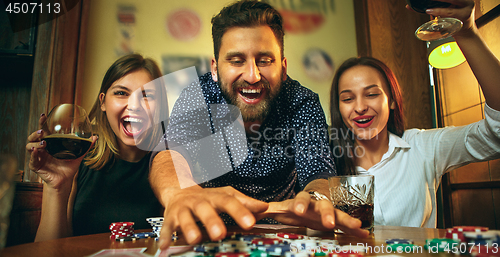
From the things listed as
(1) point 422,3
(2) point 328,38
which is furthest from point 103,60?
(1) point 422,3

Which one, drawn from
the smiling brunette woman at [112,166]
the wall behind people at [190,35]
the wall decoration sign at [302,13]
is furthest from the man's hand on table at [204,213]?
the wall decoration sign at [302,13]

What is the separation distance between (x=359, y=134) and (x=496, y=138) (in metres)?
0.65

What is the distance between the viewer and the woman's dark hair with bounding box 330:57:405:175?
1.77 meters

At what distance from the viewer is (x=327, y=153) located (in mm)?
1553

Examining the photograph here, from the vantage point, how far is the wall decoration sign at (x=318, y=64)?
308 centimetres

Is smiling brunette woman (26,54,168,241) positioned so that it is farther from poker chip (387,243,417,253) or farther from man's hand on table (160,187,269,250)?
poker chip (387,243,417,253)

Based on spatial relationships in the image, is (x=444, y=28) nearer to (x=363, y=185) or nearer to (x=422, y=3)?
(x=422, y=3)

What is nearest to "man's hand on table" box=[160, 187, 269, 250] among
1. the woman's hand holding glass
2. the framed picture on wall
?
the woman's hand holding glass

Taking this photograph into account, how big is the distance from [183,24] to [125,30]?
1.89 feet

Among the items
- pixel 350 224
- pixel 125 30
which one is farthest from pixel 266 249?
pixel 125 30

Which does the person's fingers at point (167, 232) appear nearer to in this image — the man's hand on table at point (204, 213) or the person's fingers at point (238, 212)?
the man's hand on table at point (204, 213)

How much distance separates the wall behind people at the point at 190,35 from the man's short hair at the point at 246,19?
1.21 meters

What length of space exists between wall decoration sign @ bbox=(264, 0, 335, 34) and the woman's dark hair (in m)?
1.41

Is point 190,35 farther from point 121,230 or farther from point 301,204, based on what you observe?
point 301,204
